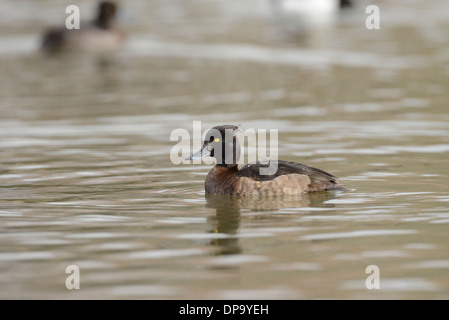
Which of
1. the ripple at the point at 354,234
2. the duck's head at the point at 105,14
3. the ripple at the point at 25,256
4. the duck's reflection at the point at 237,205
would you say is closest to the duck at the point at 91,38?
the duck's head at the point at 105,14

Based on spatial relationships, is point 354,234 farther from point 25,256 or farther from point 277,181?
point 25,256

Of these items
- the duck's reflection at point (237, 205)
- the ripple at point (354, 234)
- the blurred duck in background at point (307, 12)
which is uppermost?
the blurred duck in background at point (307, 12)

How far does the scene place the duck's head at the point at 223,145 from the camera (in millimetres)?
9852

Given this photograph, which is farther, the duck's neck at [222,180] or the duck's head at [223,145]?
the duck's head at [223,145]

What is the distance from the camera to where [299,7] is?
113 feet

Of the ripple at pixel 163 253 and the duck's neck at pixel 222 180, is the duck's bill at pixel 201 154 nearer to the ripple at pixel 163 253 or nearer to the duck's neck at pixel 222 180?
the duck's neck at pixel 222 180

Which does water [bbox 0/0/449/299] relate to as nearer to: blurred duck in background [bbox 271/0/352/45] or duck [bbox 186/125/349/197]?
duck [bbox 186/125/349/197]

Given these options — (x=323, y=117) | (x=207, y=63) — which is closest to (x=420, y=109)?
(x=323, y=117)

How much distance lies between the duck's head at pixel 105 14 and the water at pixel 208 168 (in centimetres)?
144

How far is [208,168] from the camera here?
11.5 metres

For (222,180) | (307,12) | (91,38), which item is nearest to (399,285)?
(222,180)

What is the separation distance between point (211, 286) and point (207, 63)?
15793mm

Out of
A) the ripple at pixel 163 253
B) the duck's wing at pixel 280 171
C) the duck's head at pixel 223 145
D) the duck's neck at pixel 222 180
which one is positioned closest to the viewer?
the ripple at pixel 163 253
